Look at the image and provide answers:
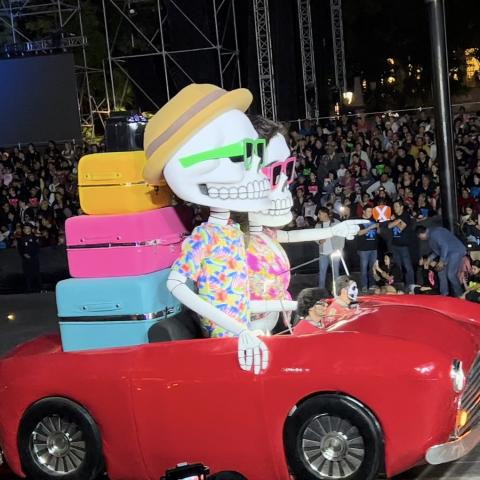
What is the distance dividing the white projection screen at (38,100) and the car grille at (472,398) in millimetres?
15472

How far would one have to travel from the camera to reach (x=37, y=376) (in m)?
4.73

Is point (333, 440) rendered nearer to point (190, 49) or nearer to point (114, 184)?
point (114, 184)

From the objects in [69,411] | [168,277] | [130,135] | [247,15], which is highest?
[247,15]

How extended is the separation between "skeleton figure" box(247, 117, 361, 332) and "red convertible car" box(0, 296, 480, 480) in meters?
0.55

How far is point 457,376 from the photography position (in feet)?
13.3

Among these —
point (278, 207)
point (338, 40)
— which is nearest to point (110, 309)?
point (278, 207)

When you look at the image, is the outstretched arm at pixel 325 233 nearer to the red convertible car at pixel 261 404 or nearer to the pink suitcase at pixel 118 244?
the red convertible car at pixel 261 404

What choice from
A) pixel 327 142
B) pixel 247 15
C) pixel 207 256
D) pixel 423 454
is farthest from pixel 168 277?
pixel 247 15

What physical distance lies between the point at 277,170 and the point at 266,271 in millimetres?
779

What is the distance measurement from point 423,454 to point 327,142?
11544mm

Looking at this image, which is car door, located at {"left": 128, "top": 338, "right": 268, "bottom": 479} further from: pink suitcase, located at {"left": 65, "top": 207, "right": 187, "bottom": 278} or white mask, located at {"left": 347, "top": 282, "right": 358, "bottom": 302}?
white mask, located at {"left": 347, "top": 282, "right": 358, "bottom": 302}

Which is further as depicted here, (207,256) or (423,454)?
(207,256)

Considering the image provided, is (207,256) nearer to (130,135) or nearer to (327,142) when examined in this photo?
(130,135)

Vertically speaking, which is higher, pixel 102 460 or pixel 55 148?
pixel 55 148
